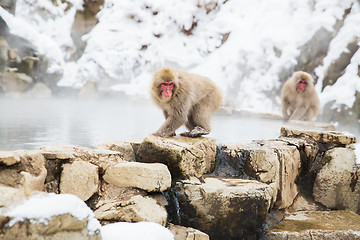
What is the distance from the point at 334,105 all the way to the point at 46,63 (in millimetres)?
7531

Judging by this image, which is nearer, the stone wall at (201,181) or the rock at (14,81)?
the stone wall at (201,181)

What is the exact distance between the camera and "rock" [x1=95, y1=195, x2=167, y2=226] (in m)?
1.85

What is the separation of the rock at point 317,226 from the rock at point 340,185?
141 mm

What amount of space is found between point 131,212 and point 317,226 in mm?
1521

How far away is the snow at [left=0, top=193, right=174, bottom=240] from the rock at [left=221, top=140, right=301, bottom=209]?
1.36m

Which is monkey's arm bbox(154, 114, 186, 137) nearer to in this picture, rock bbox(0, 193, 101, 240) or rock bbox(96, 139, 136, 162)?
rock bbox(96, 139, 136, 162)

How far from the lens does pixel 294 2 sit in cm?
983

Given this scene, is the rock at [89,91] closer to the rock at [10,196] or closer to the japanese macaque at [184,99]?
the japanese macaque at [184,99]

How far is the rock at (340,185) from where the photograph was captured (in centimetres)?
304

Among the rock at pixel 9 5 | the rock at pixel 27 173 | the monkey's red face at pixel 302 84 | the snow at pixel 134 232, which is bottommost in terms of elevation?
the snow at pixel 134 232

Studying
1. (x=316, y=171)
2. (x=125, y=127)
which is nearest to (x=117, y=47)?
(x=125, y=127)

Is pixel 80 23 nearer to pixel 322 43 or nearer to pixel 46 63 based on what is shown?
pixel 46 63

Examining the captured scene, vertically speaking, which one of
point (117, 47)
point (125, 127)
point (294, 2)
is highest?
point (294, 2)

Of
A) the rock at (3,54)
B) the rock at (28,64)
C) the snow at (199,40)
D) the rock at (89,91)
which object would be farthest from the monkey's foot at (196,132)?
the rock at (89,91)
